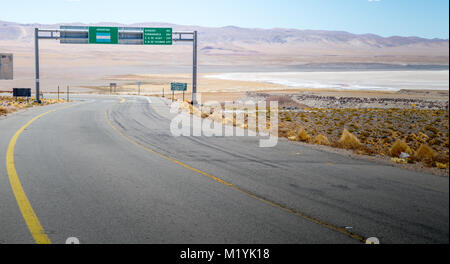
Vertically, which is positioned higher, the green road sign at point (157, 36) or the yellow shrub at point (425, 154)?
the green road sign at point (157, 36)

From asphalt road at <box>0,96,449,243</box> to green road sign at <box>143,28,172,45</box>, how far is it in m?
32.8

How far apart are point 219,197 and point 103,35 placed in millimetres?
39700

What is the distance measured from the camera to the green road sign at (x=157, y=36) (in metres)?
44.2

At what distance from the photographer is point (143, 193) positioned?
781cm

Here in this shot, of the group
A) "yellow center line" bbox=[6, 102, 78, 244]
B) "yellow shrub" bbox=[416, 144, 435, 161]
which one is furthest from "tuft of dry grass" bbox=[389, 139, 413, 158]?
"yellow center line" bbox=[6, 102, 78, 244]

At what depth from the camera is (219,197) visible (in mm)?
7508

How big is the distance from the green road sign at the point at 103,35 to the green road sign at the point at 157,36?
116 inches

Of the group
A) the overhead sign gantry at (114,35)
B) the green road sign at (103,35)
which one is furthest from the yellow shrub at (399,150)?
the green road sign at (103,35)

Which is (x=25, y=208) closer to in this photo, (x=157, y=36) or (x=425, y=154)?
(x=425, y=154)

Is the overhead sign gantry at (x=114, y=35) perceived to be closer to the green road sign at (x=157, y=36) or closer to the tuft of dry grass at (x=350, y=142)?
the green road sign at (x=157, y=36)
